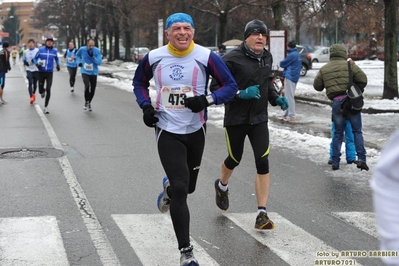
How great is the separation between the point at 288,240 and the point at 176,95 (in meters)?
1.65

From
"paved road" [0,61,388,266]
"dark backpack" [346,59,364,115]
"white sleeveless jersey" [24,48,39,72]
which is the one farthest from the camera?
"white sleeveless jersey" [24,48,39,72]

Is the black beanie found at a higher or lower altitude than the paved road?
higher

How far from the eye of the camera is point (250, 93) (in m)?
5.85

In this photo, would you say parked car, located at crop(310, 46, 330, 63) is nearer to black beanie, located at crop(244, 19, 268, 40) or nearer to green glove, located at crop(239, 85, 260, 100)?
black beanie, located at crop(244, 19, 268, 40)

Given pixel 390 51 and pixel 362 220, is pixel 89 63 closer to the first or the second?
pixel 390 51

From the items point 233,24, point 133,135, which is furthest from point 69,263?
point 233,24

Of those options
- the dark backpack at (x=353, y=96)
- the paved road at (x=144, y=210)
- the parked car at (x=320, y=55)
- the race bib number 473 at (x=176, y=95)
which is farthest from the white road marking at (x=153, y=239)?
the parked car at (x=320, y=55)

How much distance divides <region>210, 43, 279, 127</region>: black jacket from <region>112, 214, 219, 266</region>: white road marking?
46.6 inches

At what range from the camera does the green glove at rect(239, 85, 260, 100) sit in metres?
5.84

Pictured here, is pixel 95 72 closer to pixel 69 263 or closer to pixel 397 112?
pixel 397 112

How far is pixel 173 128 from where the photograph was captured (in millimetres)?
5180

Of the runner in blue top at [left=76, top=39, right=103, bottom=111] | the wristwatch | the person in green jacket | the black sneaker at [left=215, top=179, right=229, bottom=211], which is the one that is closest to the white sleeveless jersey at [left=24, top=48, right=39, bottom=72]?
the runner in blue top at [left=76, top=39, right=103, bottom=111]

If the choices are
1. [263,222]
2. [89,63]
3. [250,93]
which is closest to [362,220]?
[263,222]

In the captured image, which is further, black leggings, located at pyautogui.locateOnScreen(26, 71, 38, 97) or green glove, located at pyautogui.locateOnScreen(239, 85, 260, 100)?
black leggings, located at pyautogui.locateOnScreen(26, 71, 38, 97)
